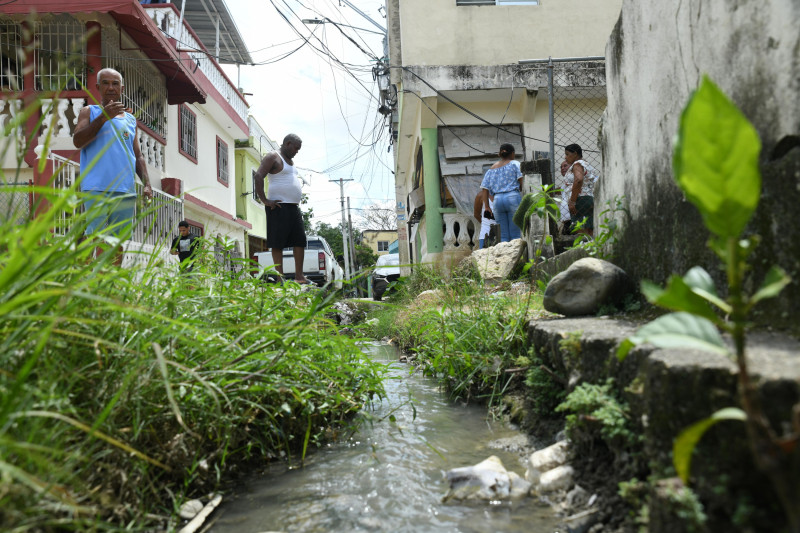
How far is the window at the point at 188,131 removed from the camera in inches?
451

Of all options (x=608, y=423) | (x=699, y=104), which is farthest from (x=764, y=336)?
(x=699, y=104)

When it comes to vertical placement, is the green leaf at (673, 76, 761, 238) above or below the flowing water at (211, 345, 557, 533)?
above

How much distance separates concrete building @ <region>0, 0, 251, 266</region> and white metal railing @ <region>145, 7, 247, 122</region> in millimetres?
17

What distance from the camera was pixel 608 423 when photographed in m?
1.66

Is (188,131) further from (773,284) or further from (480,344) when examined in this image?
(773,284)

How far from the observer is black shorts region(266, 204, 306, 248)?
209 inches

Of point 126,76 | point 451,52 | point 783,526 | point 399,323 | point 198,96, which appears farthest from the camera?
point 198,96

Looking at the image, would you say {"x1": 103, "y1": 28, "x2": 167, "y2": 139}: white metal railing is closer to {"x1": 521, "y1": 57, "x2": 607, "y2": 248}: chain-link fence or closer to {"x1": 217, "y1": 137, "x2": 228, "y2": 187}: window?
{"x1": 217, "y1": 137, "x2": 228, "y2": 187}: window

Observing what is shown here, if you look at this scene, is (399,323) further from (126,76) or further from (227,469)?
(126,76)

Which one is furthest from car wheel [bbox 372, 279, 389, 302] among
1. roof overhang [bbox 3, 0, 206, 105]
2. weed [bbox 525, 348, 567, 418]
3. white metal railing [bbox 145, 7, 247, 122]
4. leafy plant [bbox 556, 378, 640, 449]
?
leafy plant [bbox 556, 378, 640, 449]

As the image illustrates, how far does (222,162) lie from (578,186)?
11358mm

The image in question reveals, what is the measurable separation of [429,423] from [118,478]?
63.9 inches

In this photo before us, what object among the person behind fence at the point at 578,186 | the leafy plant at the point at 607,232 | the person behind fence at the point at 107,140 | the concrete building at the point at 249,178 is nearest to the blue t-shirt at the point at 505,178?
the person behind fence at the point at 578,186

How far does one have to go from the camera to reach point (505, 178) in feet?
22.5
